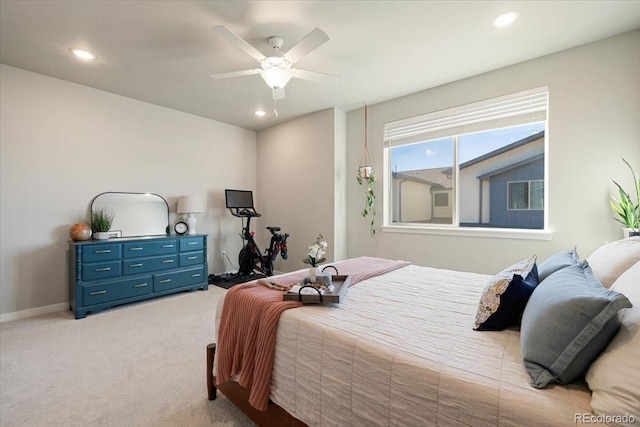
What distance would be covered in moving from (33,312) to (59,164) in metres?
1.72

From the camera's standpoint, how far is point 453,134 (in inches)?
137

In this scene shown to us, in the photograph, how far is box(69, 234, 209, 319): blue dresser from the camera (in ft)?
10.3

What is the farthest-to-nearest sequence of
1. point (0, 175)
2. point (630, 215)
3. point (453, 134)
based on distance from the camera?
1. point (453, 134)
2. point (0, 175)
3. point (630, 215)

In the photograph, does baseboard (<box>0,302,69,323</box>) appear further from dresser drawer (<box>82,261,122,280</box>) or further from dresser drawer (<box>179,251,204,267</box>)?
dresser drawer (<box>179,251,204,267</box>)

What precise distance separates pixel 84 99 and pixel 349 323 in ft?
13.9

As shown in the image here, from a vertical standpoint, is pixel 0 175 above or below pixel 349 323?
above

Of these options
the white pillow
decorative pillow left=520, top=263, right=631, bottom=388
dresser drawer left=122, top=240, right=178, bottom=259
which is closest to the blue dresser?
dresser drawer left=122, top=240, right=178, bottom=259

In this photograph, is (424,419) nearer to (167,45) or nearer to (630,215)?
(630,215)

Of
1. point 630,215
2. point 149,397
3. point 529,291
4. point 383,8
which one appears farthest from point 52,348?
point 630,215

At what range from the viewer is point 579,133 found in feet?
8.77

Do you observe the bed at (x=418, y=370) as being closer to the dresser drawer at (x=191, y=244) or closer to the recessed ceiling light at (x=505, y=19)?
the recessed ceiling light at (x=505, y=19)

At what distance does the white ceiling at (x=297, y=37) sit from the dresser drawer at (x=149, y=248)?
1976mm

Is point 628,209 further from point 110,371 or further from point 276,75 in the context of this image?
point 110,371

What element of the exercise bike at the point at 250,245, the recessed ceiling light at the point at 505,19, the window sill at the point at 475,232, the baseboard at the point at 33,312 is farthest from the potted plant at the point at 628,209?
the baseboard at the point at 33,312
